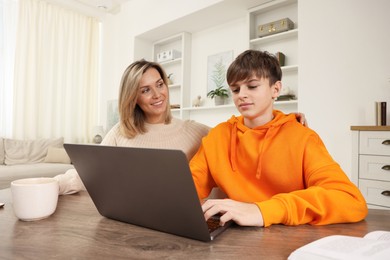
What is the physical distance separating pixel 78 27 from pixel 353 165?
4.67 metres

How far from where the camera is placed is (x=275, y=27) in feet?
10.4

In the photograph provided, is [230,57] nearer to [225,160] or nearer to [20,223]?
[225,160]

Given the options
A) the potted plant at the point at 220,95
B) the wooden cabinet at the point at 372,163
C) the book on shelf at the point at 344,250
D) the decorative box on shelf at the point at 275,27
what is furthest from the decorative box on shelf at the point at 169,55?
the book on shelf at the point at 344,250

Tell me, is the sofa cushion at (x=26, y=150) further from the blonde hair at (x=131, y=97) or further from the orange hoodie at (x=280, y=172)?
the orange hoodie at (x=280, y=172)

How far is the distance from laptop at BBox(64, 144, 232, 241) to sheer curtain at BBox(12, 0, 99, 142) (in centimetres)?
434

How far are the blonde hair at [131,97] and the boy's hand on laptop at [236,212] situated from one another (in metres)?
0.92

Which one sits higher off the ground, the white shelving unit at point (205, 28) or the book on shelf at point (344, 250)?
the white shelving unit at point (205, 28)

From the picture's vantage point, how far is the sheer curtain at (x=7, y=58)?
4.12 meters

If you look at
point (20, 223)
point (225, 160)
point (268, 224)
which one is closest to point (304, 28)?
point (225, 160)

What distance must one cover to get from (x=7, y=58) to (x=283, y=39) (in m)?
3.92

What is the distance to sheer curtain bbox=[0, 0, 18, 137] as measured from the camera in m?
4.12

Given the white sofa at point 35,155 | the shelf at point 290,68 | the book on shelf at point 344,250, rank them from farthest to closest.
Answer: the white sofa at point 35,155
the shelf at point 290,68
the book on shelf at point 344,250

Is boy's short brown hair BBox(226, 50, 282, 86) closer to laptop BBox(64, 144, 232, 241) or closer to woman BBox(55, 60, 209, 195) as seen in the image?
woman BBox(55, 60, 209, 195)

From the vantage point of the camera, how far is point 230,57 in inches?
151
